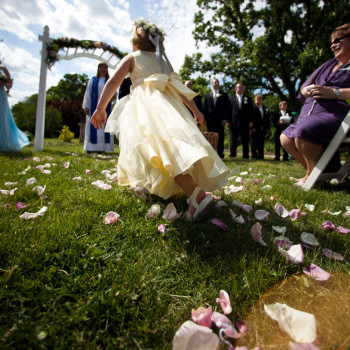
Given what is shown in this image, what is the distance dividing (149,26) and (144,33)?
0.09 metres

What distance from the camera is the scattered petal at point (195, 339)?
83 cm

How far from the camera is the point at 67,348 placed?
82 centimetres

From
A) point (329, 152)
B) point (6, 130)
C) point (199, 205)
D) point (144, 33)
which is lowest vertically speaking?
point (199, 205)

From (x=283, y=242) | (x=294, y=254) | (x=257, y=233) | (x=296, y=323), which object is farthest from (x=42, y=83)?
(x=296, y=323)

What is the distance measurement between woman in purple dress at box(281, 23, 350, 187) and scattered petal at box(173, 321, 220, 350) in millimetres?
2845

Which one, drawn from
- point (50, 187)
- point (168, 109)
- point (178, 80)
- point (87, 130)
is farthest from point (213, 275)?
point (87, 130)

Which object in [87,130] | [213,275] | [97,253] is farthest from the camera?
[87,130]

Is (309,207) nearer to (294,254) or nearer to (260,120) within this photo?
(294,254)

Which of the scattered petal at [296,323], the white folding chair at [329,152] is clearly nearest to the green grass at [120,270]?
the scattered petal at [296,323]

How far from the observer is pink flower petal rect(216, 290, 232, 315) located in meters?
0.99

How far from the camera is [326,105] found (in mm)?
3023

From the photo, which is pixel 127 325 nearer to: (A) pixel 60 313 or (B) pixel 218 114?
(A) pixel 60 313

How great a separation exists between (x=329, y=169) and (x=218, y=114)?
4.59 m

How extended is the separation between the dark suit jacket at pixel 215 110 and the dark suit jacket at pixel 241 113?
447 millimetres
